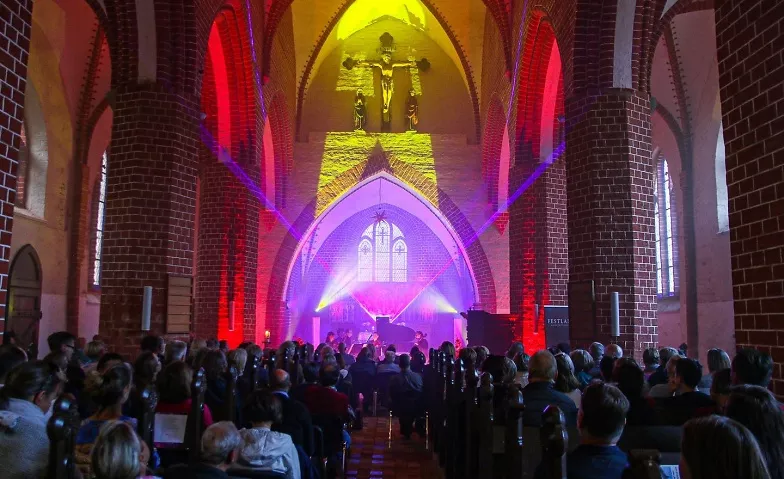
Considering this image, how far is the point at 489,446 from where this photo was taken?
4.13 m

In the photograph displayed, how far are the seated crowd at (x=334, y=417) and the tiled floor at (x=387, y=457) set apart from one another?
32cm

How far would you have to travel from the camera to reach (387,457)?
28.5ft

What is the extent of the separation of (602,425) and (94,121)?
15014 mm

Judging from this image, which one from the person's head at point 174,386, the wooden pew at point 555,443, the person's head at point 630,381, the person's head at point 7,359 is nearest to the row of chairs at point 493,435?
the wooden pew at point 555,443

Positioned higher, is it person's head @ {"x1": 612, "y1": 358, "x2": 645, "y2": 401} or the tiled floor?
person's head @ {"x1": 612, "y1": 358, "x2": 645, "y2": 401}

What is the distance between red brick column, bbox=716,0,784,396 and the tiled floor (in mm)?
3989

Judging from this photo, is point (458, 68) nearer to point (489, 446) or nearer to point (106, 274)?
point (106, 274)

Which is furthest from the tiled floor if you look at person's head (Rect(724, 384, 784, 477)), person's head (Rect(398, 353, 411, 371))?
person's head (Rect(724, 384, 784, 477))

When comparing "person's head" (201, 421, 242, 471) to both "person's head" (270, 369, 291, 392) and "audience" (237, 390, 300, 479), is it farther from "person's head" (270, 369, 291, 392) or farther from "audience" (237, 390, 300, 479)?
"person's head" (270, 369, 291, 392)

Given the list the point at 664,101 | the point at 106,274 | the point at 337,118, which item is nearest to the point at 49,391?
the point at 106,274

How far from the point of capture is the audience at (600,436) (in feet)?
9.02

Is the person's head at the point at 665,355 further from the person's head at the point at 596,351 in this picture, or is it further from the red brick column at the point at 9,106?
the red brick column at the point at 9,106

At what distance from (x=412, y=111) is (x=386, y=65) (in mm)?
1663

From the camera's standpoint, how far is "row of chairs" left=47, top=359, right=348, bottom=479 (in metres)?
2.42
